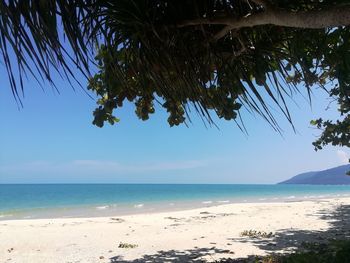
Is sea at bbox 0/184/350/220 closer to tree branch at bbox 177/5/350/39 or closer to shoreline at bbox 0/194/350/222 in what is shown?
shoreline at bbox 0/194/350/222

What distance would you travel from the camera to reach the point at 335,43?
312cm

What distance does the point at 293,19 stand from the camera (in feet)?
7.11

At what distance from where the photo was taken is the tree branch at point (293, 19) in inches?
78.9

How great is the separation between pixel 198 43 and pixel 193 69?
0.20 meters

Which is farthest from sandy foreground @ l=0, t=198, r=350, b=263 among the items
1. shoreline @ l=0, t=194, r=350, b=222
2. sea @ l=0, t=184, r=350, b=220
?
sea @ l=0, t=184, r=350, b=220

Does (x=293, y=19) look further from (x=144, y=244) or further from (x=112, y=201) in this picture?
(x=112, y=201)

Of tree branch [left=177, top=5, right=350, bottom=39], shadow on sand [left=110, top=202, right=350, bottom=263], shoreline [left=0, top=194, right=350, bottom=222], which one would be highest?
tree branch [left=177, top=5, right=350, bottom=39]

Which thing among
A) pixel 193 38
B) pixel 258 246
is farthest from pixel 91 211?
pixel 193 38

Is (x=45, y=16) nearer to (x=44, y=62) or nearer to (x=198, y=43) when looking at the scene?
(x=44, y=62)

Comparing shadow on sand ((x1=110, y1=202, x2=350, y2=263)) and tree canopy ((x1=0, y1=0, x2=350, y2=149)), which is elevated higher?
tree canopy ((x1=0, y1=0, x2=350, y2=149))

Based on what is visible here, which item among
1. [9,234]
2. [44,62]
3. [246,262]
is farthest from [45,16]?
[9,234]

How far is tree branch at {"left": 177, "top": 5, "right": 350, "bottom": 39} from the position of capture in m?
2.00

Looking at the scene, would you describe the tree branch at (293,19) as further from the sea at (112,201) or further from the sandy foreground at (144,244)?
the sea at (112,201)

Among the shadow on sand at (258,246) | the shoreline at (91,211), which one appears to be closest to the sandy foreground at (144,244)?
the shadow on sand at (258,246)
